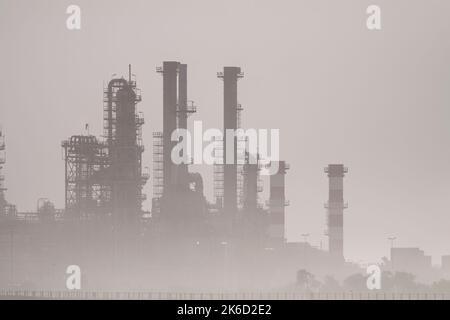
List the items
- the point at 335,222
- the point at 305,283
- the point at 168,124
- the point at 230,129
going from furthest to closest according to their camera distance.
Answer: the point at 335,222, the point at 230,129, the point at 168,124, the point at 305,283

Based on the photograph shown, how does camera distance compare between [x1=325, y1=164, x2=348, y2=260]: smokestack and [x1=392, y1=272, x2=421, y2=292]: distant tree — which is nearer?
[x1=392, y1=272, x2=421, y2=292]: distant tree

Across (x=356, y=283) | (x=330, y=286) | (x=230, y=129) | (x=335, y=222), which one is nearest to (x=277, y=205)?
(x=335, y=222)

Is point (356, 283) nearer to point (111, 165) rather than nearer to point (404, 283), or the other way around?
point (404, 283)

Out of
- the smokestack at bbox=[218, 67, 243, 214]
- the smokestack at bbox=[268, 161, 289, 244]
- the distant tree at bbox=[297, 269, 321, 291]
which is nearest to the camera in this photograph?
the distant tree at bbox=[297, 269, 321, 291]

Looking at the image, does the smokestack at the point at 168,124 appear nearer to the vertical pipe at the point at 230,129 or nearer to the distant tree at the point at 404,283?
the vertical pipe at the point at 230,129

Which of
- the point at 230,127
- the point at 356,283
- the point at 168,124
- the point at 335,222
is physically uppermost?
the point at 168,124

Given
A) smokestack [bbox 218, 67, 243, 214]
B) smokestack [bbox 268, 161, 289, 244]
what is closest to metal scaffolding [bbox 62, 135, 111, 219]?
smokestack [bbox 218, 67, 243, 214]

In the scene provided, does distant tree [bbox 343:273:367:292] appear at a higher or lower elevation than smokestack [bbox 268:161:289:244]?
lower

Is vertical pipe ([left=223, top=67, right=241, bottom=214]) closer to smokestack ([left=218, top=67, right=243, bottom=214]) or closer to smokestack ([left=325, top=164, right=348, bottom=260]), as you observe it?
smokestack ([left=218, top=67, right=243, bottom=214])

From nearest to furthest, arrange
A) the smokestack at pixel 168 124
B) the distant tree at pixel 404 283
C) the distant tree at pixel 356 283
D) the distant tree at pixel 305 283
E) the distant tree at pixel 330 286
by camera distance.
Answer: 1. the distant tree at pixel 404 283
2. the distant tree at pixel 305 283
3. the distant tree at pixel 330 286
4. the distant tree at pixel 356 283
5. the smokestack at pixel 168 124

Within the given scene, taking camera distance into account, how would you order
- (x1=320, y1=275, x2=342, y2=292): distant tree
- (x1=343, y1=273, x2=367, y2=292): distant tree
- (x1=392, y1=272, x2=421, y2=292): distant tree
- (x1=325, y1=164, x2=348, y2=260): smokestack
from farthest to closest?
(x1=325, y1=164, x2=348, y2=260): smokestack, (x1=343, y1=273, x2=367, y2=292): distant tree, (x1=320, y1=275, x2=342, y2=292): distant tree, (x1=392, y1=272, x2=421, y2=292): distant tree

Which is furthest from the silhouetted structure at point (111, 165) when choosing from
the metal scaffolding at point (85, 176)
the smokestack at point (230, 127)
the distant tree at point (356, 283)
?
the distant tree at point (356, 283)
